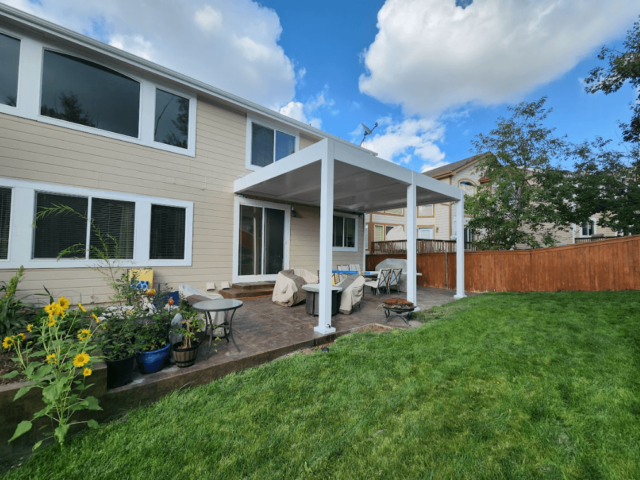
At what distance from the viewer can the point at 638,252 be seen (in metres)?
7.18

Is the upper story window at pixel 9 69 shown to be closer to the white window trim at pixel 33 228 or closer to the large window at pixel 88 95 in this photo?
the large window at pixel 88 95

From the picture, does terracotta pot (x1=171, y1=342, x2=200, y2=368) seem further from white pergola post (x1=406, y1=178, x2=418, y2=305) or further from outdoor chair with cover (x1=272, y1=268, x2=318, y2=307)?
white pergola post (x1=406, y1=178, x2=418, y2=305)

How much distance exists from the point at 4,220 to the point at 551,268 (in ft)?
42.5

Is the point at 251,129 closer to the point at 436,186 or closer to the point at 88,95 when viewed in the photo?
the point at 88,95

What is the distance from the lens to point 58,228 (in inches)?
194

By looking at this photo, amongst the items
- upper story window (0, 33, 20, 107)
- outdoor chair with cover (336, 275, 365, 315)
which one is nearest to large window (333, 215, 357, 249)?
outdoor chair with cover (336, 275, 365, 315)

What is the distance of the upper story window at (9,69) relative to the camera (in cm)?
454

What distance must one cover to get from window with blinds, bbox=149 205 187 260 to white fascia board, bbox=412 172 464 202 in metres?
5.43

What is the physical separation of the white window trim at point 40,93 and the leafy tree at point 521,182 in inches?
434

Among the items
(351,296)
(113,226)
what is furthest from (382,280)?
(113,226)

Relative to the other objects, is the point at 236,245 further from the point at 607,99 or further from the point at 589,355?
→ the point at 607,99

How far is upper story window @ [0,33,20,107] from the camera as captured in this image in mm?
4535

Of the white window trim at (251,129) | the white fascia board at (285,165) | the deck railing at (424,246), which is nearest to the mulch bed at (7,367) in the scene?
the white fascia board at (285,165)

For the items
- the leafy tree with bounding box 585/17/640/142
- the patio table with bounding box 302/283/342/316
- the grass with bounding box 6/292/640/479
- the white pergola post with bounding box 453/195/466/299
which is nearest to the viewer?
the grass with bounding box 6/292/640/479
